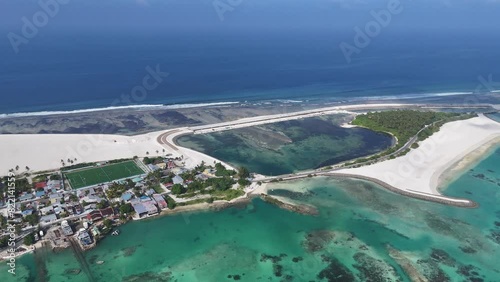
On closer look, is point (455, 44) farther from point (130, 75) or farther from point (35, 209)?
point (35, 209)

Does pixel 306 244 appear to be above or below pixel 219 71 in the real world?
below

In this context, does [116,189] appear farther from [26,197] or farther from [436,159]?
[436,159]

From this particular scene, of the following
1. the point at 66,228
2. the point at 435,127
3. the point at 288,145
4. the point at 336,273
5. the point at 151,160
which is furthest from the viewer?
the point at 435,127

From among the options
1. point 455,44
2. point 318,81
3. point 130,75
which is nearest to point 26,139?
point 130,75

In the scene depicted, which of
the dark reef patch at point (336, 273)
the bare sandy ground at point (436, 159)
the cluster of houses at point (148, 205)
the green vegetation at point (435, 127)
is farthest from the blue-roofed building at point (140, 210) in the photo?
the green vegetation at point (435, 127)

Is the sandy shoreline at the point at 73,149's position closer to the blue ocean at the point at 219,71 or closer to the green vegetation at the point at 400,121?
the blue ocean at the point at 219,71

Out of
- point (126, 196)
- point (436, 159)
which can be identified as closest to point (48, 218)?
point (126, 196)
